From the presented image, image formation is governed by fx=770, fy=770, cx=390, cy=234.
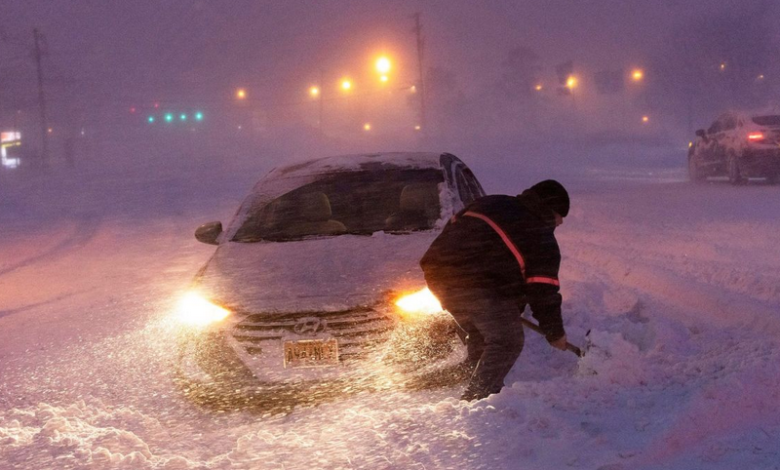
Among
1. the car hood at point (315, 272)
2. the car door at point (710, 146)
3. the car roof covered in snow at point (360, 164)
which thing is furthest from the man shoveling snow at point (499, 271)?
the car door at point (710, 146)

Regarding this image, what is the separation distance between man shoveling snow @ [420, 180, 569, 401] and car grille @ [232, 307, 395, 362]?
0.39 meters

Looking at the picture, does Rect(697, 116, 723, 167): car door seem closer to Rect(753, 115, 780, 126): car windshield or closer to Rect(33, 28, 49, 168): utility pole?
Rect(753, 115, 780, 126): car windshield

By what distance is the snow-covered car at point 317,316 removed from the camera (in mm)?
4281

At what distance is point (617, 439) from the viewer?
3.48 metres

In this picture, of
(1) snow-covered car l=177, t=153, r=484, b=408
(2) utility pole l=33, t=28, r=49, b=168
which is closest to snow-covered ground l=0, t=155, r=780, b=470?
(1) snow-covered car l=177, t=153, r=484, b=408

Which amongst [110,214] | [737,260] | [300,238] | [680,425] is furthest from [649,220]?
[110,214]

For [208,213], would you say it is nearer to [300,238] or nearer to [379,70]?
[300,238]

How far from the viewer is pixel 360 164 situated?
6531mm

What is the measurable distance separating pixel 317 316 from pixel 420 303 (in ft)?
2.01

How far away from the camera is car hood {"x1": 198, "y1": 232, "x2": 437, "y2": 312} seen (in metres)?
4.48

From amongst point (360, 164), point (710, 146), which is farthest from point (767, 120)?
point (360, 164)

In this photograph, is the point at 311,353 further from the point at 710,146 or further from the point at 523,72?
the point at 523,72

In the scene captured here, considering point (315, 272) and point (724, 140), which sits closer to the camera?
point (315, 272)

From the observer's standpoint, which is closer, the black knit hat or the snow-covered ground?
the snow-covered ground
